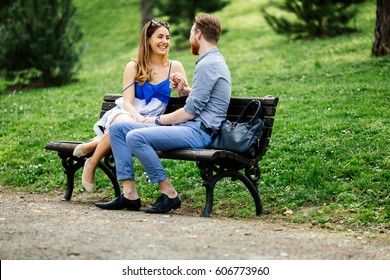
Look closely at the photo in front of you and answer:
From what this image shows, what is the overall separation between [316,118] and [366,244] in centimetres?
446

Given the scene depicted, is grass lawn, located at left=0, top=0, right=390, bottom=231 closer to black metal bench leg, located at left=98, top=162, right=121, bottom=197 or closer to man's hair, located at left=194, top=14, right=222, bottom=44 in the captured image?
black metal bench leg, located at left=98, top=162, right=121, bottom=197

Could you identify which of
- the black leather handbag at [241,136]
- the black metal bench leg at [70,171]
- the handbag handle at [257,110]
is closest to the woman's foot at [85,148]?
the black metal bench leg at [70,171]

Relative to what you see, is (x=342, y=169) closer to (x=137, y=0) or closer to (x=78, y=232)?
(x=78, y=232)

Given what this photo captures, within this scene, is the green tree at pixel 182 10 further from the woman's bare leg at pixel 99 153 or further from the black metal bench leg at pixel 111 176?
the woman's bare leg at pixel 99 153

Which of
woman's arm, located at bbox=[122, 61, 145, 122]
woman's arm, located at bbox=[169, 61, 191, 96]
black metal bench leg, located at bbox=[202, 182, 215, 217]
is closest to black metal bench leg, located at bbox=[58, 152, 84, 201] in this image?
woman's arm, located at bbox=[122, 61, 145, 122]

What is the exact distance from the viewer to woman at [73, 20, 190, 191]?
7031mm

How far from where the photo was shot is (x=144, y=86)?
7109mm

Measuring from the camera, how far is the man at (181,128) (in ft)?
21.2

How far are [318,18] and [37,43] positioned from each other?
7.89 m

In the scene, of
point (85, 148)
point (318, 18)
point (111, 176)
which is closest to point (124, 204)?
point (85, 148)

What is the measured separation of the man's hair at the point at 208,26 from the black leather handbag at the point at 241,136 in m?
0.76

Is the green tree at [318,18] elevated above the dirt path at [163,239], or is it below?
below

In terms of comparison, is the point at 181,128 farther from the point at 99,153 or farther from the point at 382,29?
the point at 382,29
